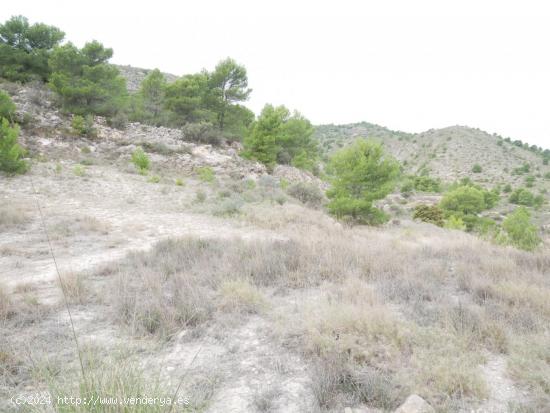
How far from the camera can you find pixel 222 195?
14125 mm

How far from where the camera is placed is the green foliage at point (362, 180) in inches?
520

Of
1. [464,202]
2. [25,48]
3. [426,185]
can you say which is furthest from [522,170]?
[25,48]

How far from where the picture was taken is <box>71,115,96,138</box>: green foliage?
59.5 ft

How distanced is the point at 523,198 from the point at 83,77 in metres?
48.3

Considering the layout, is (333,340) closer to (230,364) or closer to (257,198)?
(230,364)

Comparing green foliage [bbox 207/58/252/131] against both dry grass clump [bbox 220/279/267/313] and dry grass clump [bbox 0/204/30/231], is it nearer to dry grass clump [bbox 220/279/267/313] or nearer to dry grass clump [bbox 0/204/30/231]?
dry grass clump [bbox 0/204/30/231]

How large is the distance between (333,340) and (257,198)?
11.3 metres

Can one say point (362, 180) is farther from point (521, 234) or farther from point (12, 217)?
point (12, 217)

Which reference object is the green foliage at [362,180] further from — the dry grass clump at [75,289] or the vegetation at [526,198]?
the vegetation at [526,198]

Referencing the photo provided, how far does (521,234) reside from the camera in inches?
421

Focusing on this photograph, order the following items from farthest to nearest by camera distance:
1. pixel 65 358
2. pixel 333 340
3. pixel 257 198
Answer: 1. pixel 257 198
2. pixel 333 340
3. pixel 65 358

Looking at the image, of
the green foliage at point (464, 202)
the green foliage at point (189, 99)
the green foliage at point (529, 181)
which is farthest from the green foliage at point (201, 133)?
the green foliage at point (529, 181)

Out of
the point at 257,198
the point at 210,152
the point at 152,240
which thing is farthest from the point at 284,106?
the point at 152,240

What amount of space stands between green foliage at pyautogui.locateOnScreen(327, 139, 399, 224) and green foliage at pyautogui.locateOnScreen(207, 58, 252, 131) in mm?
14179
